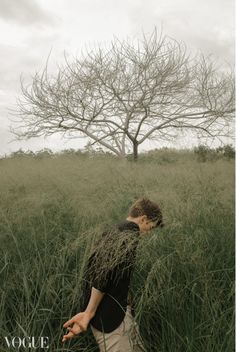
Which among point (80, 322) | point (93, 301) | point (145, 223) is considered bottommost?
point (80, 322)

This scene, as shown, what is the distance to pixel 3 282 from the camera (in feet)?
9.05

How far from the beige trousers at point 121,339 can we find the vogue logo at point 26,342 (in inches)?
13.4

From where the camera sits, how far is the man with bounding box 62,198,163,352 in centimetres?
214

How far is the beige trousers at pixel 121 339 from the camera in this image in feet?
7.32

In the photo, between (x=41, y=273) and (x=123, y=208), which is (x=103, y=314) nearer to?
(x=41, y=273)

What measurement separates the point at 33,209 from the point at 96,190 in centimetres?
242

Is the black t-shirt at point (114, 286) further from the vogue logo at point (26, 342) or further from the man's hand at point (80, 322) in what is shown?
the vogue logo at point (26, 342)

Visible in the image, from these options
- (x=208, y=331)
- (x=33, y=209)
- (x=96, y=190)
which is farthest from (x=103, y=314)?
(x=96, y=190)

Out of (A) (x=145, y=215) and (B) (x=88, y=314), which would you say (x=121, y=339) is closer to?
(B) (x=88, y=314)

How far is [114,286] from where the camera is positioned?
90.8 inches

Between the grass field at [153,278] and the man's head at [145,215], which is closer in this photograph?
the grass field at [153,278]

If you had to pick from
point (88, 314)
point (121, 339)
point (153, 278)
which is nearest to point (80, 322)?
point (88, 314)

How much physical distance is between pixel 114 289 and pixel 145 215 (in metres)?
0.52

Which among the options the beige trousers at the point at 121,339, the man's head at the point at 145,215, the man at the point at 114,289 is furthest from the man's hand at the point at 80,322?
the man's head at the point at 145,215
